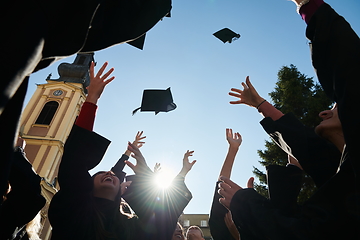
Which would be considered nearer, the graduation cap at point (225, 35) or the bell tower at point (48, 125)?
the graduation cap at point (225, 35)

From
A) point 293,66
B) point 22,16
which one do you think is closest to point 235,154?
point 22,16

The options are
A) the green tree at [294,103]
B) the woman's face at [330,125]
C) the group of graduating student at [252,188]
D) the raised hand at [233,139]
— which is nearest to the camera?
the group of graduating student at [252,188]

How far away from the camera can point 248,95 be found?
2137 mm

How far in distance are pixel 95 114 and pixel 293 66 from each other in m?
12.4

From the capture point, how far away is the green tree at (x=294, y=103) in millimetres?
8492

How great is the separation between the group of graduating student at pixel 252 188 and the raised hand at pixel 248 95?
1 centimetres

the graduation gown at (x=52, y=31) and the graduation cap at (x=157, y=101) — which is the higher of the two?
the graduation cap at (x=157, y=101)

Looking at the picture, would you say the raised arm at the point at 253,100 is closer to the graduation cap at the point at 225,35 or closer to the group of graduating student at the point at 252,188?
the group of graduating student at the point at 252,188

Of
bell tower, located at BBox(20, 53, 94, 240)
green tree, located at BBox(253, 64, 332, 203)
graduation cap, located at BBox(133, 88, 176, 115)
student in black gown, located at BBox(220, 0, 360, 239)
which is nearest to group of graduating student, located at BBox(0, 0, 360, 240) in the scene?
student in black gown, located at BBox(220, 0, 360, 239)

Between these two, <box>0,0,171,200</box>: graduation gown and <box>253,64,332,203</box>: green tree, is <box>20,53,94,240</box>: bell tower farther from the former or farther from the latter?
<box>0,0,171,200</box>: graduation gown

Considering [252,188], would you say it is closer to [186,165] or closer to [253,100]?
[253,100]

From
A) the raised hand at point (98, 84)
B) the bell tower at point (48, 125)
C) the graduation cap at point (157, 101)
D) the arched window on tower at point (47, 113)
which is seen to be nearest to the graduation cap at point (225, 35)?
the graduation cap at point (157, 101)

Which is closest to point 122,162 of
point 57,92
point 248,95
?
point 248,95

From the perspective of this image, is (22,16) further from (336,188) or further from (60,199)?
(60,199)
